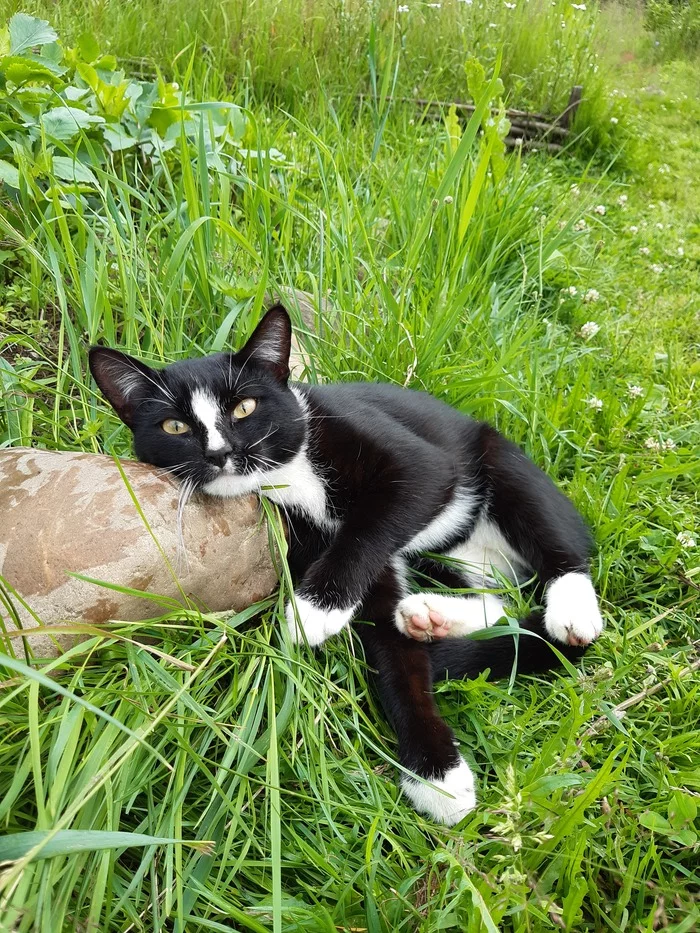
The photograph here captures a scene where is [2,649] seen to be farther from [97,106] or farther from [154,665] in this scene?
[97,106]

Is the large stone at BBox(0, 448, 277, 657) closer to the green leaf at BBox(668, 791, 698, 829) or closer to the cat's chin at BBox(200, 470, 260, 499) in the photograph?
the cat's chin at BBox(200, 470, 260, 499)

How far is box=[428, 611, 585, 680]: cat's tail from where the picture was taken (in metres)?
1.68

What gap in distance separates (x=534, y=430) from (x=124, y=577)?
1.35 meters

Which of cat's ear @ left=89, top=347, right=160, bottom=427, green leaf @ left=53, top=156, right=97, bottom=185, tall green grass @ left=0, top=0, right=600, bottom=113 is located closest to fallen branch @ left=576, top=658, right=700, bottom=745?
cat's ear @ left=89, top=347, right=160, bottom=427

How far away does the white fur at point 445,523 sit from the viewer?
195 cm

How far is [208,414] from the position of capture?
1.64m

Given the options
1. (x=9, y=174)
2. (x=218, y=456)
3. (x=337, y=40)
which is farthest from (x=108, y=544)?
(x=337, y=40)

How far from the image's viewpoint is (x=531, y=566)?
196cm

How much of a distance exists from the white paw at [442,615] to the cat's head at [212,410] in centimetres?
49

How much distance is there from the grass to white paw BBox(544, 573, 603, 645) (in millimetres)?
89

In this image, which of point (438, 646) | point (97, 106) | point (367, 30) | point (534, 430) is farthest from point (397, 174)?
point (438, 646)

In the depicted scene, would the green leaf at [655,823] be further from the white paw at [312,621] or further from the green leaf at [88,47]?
the green leaf at [88,47]

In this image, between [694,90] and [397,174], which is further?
[694,90]

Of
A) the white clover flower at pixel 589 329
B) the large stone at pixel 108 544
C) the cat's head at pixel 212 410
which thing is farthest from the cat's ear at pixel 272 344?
the white clover flower at pixel 589 329
